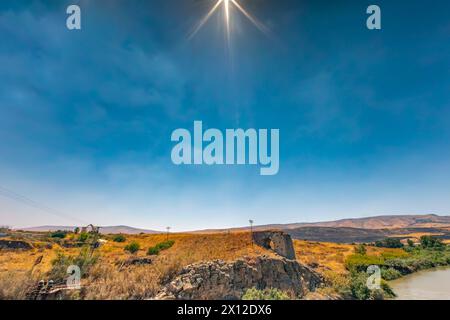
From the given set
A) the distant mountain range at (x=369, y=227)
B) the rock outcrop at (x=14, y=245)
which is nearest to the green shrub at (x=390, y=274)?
the rock outcrop at (x=14, y=245)

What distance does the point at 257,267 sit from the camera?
12445 millimetres

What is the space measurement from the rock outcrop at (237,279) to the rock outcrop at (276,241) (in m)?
2.27

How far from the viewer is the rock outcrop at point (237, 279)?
9641mm

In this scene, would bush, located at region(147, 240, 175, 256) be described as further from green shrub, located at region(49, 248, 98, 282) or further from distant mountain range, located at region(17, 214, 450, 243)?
distant mountain range, located at region(17, 214, 450, 243)

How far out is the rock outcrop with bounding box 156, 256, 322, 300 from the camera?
9.64 metres

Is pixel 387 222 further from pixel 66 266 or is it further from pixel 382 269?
pixel 66 266

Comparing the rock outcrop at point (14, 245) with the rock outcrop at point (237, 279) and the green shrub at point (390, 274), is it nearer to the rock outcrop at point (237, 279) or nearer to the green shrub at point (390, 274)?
the rock outcrop at point (237, 279)

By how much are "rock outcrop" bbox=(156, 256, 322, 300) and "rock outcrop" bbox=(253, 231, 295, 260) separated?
2.27m

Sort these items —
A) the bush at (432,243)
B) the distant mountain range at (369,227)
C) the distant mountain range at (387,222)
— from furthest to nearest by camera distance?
1. the distant mountain range at (387,222)
2. the distant mountain range at (369,227)
3. the bush at (432,243)

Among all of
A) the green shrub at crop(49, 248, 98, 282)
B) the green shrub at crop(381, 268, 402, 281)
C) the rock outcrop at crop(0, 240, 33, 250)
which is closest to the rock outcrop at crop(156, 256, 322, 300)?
the green shrub at crop(49, 248, 98, 282)

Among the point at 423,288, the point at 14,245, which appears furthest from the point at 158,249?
the point at 14,245

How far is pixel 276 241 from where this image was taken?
16.8m

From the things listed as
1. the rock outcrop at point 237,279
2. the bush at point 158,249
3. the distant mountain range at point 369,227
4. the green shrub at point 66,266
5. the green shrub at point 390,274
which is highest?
the green shrub at point 66,266
